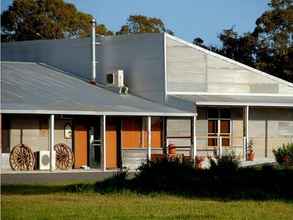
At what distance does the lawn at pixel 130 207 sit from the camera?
13977 millimetres

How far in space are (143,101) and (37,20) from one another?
28.9m

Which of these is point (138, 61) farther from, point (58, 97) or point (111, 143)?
point (58, 97)

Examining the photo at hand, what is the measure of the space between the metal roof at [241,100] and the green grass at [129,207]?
56.8 ft

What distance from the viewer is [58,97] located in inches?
1288

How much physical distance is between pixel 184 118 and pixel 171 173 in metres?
18.1

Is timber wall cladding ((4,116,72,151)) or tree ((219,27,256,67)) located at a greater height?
tree ((219,27,256,67))

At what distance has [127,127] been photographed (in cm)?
3547

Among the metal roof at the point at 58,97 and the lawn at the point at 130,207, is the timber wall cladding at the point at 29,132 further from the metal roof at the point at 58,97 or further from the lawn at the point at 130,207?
the lawn at the point at 130,207

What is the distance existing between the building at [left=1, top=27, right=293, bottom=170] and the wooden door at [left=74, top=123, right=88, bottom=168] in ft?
0.14

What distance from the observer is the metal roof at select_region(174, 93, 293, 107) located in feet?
115

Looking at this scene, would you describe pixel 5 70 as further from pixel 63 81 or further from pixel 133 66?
pixel 133 66

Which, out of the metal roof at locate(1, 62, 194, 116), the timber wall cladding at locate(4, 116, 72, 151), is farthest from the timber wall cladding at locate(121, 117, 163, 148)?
the timber wall cladding at locate(4, 116, 72, 151)

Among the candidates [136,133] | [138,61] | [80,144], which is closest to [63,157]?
[80,144]

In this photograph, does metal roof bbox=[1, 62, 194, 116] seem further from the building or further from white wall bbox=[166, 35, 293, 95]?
white wall bbox=[166, 35, 293, 95]
